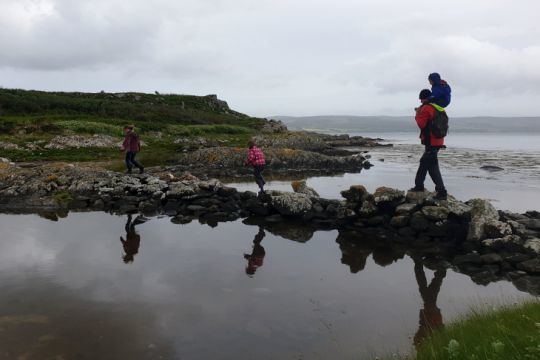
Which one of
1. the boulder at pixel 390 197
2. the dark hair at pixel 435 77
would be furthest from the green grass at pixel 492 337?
the dark hair at pixel 435 77

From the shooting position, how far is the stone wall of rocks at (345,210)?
35.0 feet

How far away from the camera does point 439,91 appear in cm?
1255

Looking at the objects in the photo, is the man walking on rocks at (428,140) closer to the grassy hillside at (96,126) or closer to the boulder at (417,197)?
the boulder at (417,197)

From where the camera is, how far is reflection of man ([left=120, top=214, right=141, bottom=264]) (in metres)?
10.7

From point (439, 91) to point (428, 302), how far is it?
6.59 meters

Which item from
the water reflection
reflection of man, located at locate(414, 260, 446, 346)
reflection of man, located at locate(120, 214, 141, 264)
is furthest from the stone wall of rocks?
reflection of man, located at locate(120, 214, 141, 264)

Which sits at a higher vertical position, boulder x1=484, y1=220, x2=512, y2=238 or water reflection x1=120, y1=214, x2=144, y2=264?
boulder x1=484, y1=220, x2=512, y2=238

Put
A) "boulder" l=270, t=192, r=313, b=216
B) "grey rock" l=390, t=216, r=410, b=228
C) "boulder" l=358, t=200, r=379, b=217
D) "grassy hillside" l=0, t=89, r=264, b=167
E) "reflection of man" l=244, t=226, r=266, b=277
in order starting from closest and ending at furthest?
"reflection of man" l=244, t=226, r=266, b=277
"grey rock" l=390, t=216, r=410, b=228
"boulder" l=358, t=200, r=379, b=217
"boulder" l=270, t=192, r=313, b=216
"grassy hillside" l=0, t=89, r=264, b=167

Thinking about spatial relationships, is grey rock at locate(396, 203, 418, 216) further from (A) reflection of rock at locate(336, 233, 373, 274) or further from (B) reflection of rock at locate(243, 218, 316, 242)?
(B) reflection of rock at locate(243, 218, 316, 242)

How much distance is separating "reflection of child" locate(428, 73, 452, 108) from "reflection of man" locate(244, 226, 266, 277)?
626cm

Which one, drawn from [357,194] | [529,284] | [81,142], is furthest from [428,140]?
[81,142]

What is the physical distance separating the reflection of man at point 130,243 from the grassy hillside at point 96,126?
16.4m

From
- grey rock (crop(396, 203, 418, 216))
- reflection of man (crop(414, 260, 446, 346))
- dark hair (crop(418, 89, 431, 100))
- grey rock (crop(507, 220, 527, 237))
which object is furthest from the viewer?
grey rock (crop(396, 203, 418, 216))

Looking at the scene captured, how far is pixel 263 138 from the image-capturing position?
160ft
